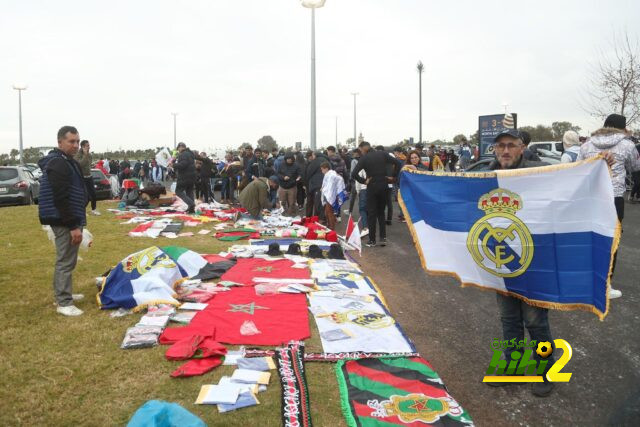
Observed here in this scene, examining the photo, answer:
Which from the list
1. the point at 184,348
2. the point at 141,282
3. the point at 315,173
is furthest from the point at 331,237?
the point at 184,348

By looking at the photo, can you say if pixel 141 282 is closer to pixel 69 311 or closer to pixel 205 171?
pixel 69 311

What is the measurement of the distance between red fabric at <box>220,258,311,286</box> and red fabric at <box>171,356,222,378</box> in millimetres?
2400

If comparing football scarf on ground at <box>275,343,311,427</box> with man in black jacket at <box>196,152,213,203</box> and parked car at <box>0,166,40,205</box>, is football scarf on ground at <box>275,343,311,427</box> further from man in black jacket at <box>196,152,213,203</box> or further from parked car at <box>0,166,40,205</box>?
parked car at <box>0,166,40,205</box>

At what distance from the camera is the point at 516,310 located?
3.75m

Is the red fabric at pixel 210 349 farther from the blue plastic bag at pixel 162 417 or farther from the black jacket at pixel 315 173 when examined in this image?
the black jacket at pixel 315 173

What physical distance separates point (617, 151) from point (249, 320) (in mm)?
4897

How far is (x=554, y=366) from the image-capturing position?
11.9 ft

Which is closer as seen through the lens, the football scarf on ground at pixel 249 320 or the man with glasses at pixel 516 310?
the man with glasses at pixel 516 310

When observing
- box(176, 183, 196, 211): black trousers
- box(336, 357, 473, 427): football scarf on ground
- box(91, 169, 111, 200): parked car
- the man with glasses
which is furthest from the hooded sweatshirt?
box(91, 169, 111, 200): parked car

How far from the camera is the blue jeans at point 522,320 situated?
3.61 meters

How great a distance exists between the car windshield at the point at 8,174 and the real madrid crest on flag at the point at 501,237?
18.5 metres

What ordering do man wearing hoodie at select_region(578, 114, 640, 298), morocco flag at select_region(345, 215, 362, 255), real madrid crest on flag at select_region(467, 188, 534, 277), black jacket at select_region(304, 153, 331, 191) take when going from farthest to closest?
black jacket at select_region(304, 153, 331, 191), morocco flag at select_region(345, 215, 362, 255), man wearing hoodie at select_region(578, 114, 640, 298), real madrid crest on flag at select_region(467, 188, 534, 277)

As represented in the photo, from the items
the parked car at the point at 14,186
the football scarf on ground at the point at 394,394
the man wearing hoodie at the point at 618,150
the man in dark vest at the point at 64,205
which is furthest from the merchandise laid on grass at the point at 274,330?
the parked car at the point at 14,186

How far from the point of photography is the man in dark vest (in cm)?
502
